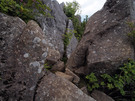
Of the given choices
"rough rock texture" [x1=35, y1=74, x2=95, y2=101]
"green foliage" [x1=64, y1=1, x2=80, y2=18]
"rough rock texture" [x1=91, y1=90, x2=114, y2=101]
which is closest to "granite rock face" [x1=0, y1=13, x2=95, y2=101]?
"rough rock texture" [x1=35, y1=74, x2=95, y2=101]

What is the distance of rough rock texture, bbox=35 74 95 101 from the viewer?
1801 mm

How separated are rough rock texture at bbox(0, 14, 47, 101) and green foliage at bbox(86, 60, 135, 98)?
5.99 feet

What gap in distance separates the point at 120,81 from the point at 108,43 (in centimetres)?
133

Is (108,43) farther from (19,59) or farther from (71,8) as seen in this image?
(71,8)

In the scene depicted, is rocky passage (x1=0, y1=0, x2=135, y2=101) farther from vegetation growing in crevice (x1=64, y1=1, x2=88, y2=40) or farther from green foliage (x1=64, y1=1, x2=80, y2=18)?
green foliage (x1=64, y1=1, x2=80, y2=18)

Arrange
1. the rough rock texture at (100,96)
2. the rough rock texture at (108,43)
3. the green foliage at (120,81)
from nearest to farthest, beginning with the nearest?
the green foliage at (120,81)
the rough rock texture at (100,96)
the rough rock texture at (108,43)

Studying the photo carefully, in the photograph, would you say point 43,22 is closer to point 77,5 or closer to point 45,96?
point 45,96

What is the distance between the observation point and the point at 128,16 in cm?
328

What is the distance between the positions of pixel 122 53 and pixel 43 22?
3149mm

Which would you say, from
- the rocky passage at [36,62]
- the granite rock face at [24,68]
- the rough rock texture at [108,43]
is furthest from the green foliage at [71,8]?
the granite rock face at [24,68]

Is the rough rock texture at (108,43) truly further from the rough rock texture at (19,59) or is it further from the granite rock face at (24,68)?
the rough rock texture at (19,59)

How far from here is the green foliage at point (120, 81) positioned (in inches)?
92.8

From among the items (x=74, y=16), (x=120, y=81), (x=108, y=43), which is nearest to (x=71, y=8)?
(x=74, y=16)

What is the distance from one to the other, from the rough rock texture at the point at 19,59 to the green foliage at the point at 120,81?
183 cm
